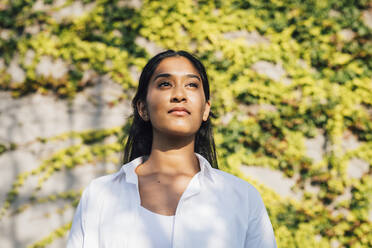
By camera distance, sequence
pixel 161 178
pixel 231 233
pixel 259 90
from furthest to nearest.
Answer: pixel 259 90 < pixel 161 178 < pixel 231 233

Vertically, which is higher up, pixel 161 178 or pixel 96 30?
pixel 96 30

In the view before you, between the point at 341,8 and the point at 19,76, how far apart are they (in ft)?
10.7

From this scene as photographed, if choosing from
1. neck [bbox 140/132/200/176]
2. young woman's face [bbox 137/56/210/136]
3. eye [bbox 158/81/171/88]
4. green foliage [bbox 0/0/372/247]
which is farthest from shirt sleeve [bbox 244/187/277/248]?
green foliage [bbox 0/0/372/247]

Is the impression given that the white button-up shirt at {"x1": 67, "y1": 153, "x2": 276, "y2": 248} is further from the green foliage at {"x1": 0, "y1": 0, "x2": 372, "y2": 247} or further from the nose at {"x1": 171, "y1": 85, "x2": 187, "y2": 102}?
the green foliage at {"x1": 0, "y1": 0, "x2": 372, "y2": 247}

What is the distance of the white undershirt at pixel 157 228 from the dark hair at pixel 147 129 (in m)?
0.60

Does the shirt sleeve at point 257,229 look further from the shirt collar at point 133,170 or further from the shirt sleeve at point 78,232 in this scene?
the shirt sleeve at point 78,232

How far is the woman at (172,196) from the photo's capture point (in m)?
1.38

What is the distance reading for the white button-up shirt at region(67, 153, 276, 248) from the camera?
1.37 metres

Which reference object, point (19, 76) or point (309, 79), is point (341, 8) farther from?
point (19, 76)

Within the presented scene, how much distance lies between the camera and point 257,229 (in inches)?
58.0

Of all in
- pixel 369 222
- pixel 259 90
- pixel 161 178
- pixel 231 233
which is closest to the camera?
pixel 231 233

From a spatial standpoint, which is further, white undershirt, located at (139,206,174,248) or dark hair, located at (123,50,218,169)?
dark hair, located at (123,50,218,169)

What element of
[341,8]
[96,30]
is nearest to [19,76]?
[96,30]

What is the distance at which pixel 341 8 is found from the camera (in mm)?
2979
